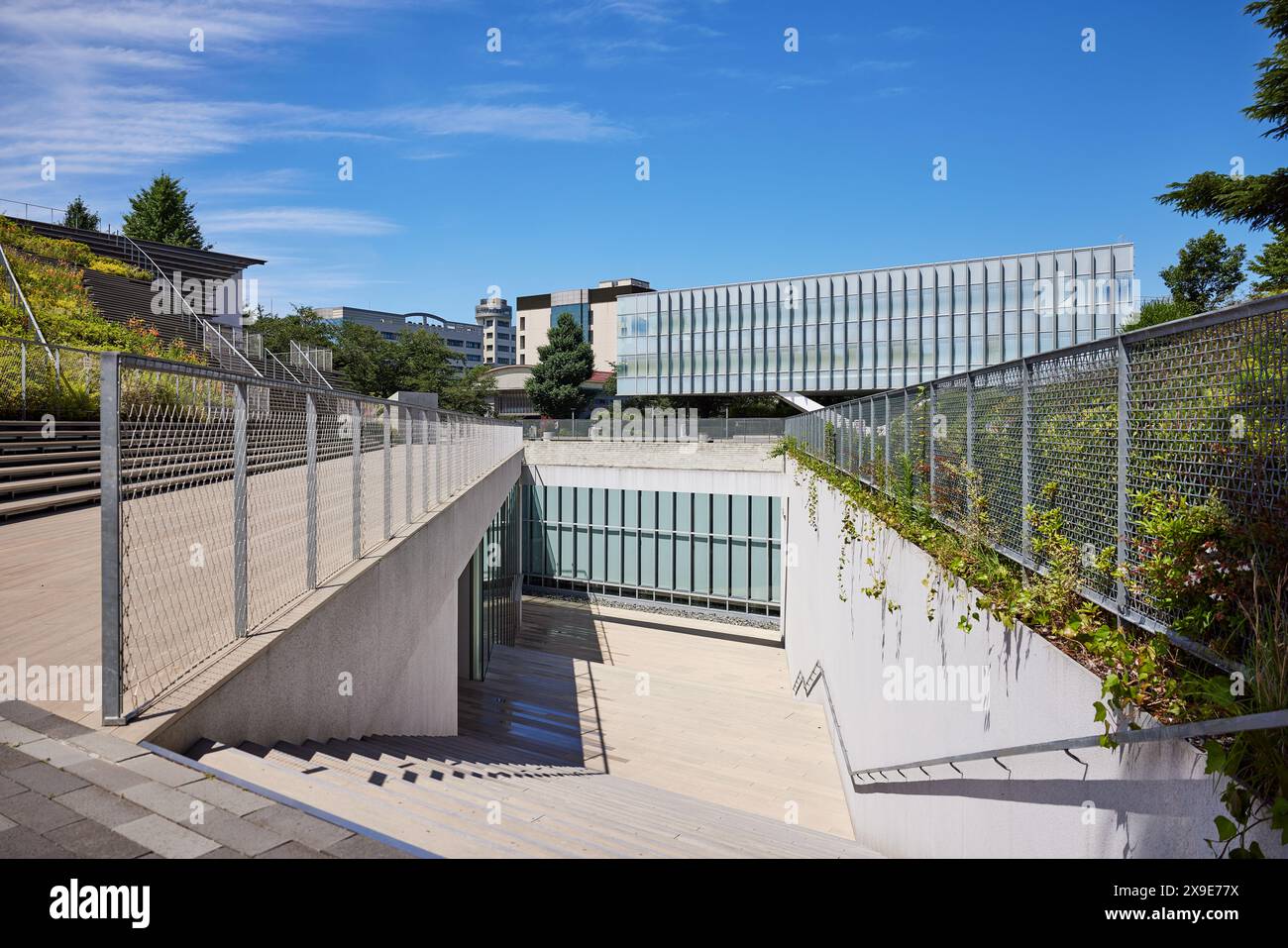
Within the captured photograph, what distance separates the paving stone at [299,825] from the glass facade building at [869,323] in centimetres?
5789

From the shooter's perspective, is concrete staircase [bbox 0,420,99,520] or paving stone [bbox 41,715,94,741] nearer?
paving stone [bbox 41,715,94,741]

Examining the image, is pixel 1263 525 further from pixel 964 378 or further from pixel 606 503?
pixel 606 503

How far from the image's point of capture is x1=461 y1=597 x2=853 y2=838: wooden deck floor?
13031 mm

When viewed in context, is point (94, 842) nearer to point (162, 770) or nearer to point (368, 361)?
point (162, 770)

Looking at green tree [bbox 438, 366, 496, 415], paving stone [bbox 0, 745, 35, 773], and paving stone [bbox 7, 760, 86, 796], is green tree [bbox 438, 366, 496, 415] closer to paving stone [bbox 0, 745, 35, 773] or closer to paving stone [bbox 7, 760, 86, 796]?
paving stone [bbox 0, 745, 35, 773]

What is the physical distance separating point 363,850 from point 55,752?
5.64ft

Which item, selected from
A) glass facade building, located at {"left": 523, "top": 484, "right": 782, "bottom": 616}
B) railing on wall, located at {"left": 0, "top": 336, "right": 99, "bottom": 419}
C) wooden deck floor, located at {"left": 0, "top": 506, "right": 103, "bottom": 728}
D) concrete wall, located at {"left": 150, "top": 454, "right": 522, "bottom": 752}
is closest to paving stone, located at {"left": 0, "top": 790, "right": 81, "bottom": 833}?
concrete wall, located at {"left": 150, "top": 454, "right": 522, "bottom": 752}

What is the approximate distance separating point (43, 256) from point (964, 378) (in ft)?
108

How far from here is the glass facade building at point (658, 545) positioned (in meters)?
29.6

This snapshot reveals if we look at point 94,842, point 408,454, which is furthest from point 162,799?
point 408,454

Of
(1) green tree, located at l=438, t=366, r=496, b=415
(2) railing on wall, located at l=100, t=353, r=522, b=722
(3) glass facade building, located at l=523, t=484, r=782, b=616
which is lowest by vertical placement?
(3) glass facade building, located at l=523, t=484, r=782, b=616

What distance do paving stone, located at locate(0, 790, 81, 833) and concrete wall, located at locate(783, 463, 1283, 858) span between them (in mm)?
3941

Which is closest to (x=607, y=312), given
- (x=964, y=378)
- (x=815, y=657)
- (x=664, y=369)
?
(x=664, y=369)

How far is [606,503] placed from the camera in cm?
3253
